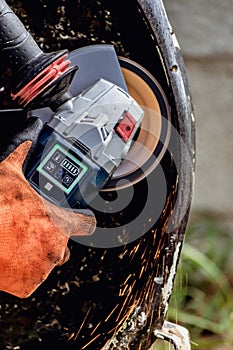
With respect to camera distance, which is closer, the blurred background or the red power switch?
the red power switch

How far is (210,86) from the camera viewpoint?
2.69 m

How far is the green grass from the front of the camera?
8.96 ft

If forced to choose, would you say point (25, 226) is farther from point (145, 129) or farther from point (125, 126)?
point (145, 129)

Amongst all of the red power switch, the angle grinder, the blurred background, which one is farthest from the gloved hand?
the blurred background

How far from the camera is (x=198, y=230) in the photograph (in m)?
2.81

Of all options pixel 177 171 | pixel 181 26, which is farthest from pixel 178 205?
pixel 181 26

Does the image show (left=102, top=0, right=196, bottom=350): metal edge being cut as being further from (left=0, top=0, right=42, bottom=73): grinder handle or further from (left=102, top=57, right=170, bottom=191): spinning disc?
(left=0, top=0, right=42, bottom=73): grinder handle

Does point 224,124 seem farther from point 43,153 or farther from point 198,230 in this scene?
point 43,153

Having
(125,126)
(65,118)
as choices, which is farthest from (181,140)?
(65,118)

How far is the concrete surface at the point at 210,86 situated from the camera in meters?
2.59

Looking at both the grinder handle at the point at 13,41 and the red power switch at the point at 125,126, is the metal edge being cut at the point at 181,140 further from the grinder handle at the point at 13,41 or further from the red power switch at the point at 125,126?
the grinder handle at the point at 13,41

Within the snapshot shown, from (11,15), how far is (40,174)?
249mm

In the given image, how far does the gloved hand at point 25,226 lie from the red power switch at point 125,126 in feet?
0.44

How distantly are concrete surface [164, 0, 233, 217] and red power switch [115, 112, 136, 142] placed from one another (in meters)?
1.02
